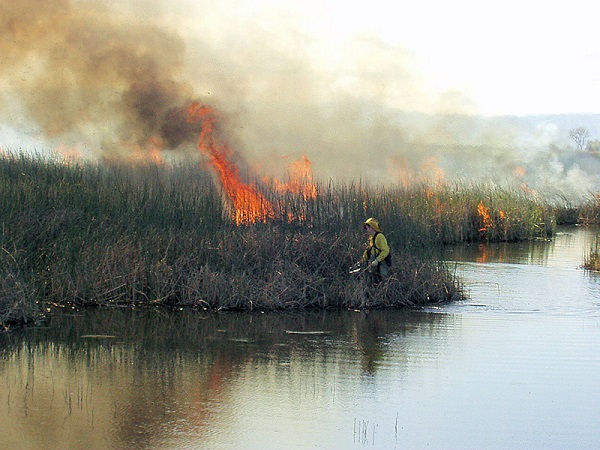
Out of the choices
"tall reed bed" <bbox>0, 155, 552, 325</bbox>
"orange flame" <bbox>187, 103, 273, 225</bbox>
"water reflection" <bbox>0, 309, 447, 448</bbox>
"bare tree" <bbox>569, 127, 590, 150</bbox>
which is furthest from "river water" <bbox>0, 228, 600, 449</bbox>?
"bare tree" <bbox>569, 127, 590, 150</bbox>

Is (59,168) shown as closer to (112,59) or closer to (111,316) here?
(111,316)

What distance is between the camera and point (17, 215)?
15992 mm

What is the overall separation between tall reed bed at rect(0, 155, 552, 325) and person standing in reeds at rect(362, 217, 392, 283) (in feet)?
0.78

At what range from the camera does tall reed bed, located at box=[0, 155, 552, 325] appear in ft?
48.3

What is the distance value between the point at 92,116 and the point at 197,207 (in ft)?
44.7

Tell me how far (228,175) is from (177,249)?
32.8ft

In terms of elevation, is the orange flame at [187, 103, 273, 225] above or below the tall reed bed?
above

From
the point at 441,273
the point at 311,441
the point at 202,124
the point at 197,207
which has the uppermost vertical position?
the point at 202,124

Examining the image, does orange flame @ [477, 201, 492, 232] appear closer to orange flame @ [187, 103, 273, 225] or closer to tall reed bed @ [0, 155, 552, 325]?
orange flame @ [187, 103, 273, 225]

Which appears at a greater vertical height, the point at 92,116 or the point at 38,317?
the point at 92,116

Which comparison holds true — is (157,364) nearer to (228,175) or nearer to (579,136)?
(228,175)

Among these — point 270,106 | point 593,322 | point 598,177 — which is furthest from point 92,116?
point 598,177

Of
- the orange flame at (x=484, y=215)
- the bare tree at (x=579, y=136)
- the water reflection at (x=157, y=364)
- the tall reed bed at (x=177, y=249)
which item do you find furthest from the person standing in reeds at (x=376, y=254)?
the bare tree at (x=579, y=136)

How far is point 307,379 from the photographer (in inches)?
398
